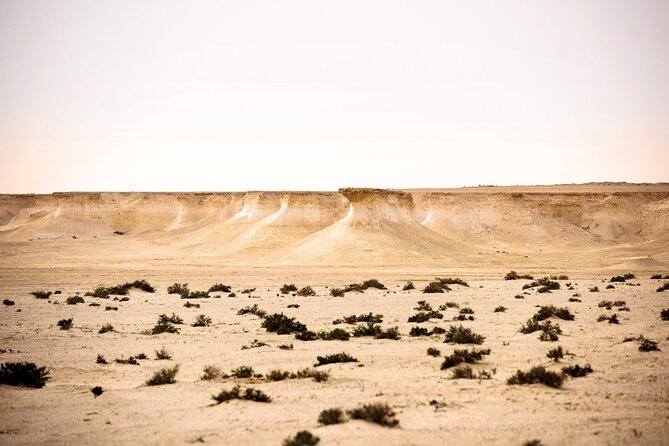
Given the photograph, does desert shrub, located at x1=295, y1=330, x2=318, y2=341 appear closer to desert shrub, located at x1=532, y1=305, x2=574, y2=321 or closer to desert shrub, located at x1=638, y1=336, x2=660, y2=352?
desert shrub, located at x1=532, y1=305, x2=574, y2=321

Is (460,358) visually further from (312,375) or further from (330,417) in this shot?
(330,417)

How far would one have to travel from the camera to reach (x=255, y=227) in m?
65.7

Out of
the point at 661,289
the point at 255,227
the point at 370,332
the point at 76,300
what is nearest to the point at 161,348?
the point at 370,332

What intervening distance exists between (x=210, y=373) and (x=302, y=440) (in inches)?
167

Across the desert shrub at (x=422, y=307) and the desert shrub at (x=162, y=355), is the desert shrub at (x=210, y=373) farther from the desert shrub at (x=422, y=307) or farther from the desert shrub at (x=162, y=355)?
the desert shrub at (x=422, y=307)

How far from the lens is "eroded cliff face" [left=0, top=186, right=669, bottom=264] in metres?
51.9

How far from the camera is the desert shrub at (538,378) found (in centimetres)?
920

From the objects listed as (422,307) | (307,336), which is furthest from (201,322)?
(422,307)

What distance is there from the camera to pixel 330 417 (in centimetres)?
755

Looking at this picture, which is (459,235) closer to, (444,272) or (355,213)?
(355,213)

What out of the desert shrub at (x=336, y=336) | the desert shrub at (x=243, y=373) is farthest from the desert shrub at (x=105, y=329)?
the desert shrub at (x=243, y=373)

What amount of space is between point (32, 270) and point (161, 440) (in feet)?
126

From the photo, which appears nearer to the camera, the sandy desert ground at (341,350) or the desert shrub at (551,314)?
the sandy desert ground at (341,350)

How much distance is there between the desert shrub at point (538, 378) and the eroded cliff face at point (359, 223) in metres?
36.1
